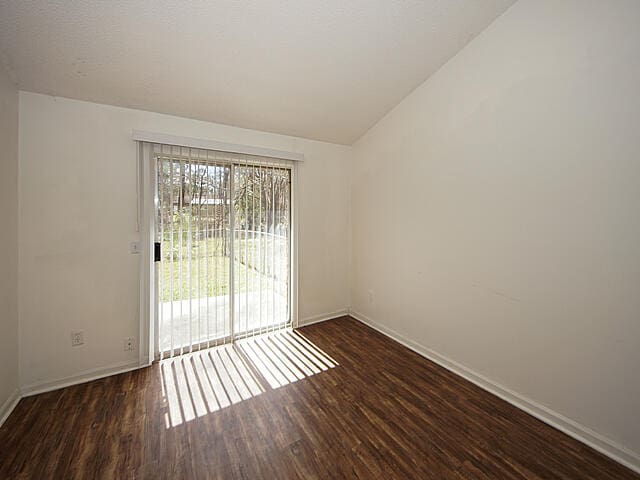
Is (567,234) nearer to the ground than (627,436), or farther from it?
farther from it

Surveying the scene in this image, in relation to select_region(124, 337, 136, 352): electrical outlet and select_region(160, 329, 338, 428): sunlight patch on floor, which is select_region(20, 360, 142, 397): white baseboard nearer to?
select_region(124, 337, 136, 352): electrical outlet

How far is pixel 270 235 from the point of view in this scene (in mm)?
3150

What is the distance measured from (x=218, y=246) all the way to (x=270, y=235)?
597mm

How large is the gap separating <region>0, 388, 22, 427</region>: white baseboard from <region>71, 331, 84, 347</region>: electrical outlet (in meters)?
0.41

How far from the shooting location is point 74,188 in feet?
7.10

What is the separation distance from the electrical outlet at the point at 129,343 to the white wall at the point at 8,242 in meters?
0.66

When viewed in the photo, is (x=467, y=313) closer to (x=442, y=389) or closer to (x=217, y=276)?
(x=442, y=389)

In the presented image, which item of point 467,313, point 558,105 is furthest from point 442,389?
point 558,105

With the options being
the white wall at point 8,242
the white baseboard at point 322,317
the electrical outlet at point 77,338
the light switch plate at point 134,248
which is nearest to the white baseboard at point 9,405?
the white wall at point 8,242

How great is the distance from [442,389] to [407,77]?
107 inches

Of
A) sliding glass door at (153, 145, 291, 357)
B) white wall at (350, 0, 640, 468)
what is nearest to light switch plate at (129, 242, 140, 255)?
sliding glass door at (153, 145, 291, 357)

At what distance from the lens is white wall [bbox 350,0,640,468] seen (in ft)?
5.15

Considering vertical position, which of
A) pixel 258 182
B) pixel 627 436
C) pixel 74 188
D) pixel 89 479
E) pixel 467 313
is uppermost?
pixel 258 182

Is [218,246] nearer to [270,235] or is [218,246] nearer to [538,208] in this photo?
[270,235]
